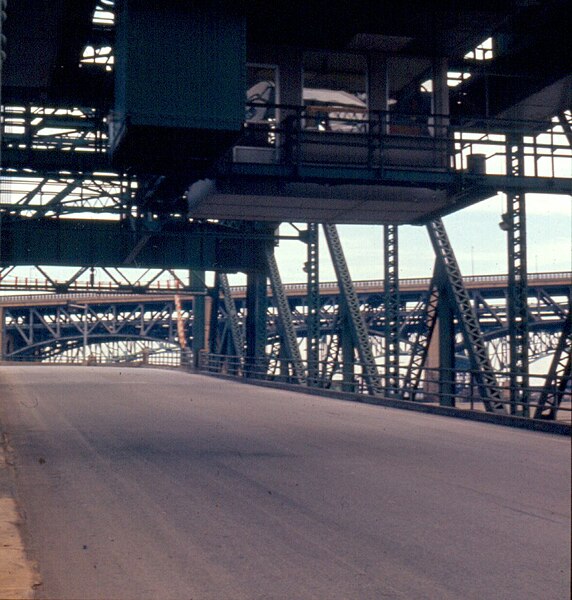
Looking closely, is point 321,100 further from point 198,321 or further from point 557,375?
point 198,321

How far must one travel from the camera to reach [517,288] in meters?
21.4

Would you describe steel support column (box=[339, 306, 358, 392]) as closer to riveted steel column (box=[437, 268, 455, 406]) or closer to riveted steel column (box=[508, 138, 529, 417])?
riveted steel column (box=[437, 268, 455, 406])

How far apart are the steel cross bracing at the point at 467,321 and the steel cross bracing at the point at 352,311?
5.63 metres

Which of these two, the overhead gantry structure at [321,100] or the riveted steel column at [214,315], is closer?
the overhead gantry structure at [321,100]

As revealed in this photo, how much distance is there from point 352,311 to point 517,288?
11424 mm

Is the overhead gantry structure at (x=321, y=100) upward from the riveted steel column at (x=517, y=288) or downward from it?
upward

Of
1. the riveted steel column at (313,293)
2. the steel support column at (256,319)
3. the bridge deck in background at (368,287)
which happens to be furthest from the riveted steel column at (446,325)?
the bridge deck in background at (368,287)

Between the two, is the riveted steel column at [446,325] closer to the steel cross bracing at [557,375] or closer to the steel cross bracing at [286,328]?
the steel cross bracing at [557,375]

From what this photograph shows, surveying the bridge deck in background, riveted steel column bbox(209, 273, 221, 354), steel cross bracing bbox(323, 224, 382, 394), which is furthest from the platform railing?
the bridge deck in background

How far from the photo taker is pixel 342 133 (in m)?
20.2

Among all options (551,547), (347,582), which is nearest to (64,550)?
(347,582)

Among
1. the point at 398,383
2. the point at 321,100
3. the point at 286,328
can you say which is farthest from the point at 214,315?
the point at 321,100

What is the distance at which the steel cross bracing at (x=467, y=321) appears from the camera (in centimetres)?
2261

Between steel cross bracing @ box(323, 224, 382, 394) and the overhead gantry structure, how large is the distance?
5.65 m
